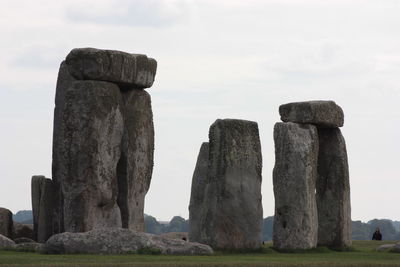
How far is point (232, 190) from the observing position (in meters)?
29.2

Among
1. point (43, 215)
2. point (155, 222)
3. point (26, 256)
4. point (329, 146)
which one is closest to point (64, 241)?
point (26, 256)

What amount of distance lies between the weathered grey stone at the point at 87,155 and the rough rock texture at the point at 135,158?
725 mm

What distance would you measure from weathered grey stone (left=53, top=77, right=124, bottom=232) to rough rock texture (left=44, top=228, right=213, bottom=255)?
12.3ft

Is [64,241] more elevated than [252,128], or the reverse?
[252,128]

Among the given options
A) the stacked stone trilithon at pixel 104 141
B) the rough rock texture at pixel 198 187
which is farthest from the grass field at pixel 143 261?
the rough rock texture at pixel 198 187

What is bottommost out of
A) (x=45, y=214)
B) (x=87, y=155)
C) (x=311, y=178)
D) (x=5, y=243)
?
(x=5, y=243)

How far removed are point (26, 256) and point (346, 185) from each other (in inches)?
521

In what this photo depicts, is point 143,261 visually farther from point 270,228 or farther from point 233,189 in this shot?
point 270,228

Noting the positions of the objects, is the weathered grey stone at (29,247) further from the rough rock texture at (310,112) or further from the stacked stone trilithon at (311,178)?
the rough rock texture at (310,112)

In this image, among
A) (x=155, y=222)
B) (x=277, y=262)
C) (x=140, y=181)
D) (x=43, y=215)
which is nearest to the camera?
(x=277, y=262)

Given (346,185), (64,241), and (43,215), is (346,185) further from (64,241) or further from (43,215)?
(64,241)

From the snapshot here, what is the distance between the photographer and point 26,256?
2388 cm

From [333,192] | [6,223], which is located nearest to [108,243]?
[6,223]

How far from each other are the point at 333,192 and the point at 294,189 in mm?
3380
